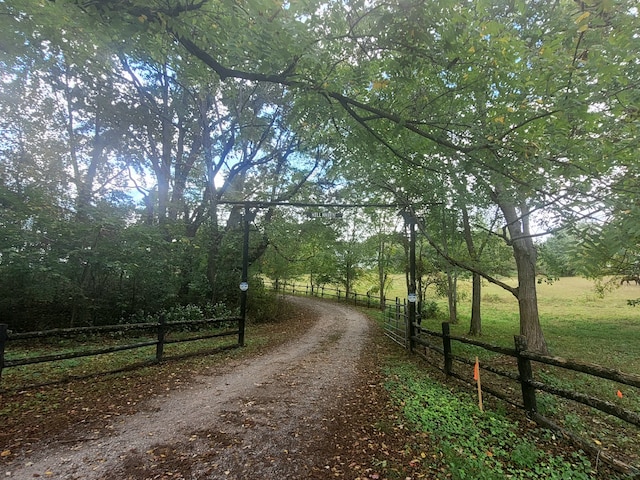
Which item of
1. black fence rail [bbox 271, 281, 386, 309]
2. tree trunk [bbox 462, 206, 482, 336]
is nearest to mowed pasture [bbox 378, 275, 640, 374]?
tree trunk [bbox 462, 206, 482, 336]

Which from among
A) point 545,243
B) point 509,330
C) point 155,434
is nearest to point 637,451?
point 155,434

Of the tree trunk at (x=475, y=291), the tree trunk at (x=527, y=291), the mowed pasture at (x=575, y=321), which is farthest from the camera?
the tree trunk at (x=475, y=291)

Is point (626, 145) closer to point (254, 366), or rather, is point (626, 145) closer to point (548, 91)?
point (548, 91)

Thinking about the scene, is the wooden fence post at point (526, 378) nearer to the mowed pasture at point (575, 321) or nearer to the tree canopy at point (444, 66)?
the tree canopy at point (444, 66)

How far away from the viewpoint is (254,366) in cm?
720

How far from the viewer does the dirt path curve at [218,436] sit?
Result: 3154 mm

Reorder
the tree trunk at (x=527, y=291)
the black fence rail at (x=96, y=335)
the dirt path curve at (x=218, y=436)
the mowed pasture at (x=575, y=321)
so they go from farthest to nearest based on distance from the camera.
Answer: the mowed pasture at (x=575, y=321) → the tree trunk at (x=527, y=291) → the black fence rail at (x=96, y=335) → the dirt path curve at (x=218, y=436)

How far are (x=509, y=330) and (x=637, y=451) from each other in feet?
38.4

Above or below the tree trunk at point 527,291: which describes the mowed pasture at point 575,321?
below

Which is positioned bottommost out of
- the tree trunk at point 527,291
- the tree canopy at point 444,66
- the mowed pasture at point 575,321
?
the mowed pasture at point 575,321

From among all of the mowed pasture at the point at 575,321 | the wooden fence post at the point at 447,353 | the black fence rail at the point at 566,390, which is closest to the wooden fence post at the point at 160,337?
the wooden fence post at the point at 447,353

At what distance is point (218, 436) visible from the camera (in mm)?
3836

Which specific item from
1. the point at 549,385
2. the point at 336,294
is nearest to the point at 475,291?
the point at 549,385

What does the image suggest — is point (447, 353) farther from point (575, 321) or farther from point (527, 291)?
point (575, 321)
